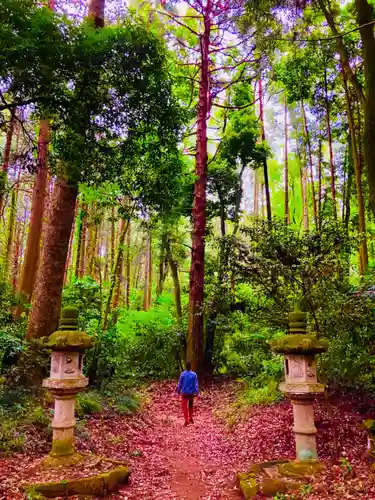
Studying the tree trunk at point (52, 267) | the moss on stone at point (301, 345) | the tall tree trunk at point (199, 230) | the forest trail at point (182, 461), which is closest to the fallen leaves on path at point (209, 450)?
the forest trail at point (182, 461)

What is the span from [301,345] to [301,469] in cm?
145

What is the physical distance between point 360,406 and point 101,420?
185 inches

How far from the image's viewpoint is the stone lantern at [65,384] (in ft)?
16.0

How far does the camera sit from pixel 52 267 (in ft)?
24.5

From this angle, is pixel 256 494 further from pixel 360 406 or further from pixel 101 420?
pixel 101 420

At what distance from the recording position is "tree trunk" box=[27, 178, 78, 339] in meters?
7.44

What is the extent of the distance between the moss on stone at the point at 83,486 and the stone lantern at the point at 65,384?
55 cm

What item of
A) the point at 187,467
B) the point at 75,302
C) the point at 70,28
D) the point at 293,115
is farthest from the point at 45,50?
the point at 293,115

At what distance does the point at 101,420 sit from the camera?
7281mm

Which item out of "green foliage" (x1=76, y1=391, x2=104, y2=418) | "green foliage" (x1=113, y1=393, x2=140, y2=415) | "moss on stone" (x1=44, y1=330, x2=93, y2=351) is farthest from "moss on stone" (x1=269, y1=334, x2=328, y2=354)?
"green foliage" (x1=113, y1=393, x2=140, y2=415)

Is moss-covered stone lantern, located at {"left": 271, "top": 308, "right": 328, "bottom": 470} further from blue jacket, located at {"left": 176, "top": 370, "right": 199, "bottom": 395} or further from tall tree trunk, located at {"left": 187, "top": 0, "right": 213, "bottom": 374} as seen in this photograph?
tall tree trunk, located at {"left": 187, "top": 0, "right": 213, "bottom": 374}

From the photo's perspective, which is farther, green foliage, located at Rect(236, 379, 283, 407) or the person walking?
the person walking

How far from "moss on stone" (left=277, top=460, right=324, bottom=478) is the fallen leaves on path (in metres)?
0.12

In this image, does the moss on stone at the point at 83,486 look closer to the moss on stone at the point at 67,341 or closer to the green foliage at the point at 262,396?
the moss on stone at the point at 67,341
